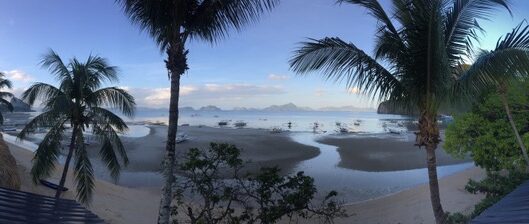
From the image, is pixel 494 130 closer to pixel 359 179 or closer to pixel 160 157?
pixel 359 179

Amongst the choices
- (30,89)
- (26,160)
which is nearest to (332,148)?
(26,160)

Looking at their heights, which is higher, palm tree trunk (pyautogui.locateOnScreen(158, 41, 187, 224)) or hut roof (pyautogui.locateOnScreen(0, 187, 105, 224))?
palm tree trunk (pyautogui.locateOnScreen(158, 41, 187, 224))

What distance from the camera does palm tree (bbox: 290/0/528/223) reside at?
7.86 m

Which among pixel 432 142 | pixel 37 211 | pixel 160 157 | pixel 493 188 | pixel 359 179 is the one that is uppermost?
pixel 432 142

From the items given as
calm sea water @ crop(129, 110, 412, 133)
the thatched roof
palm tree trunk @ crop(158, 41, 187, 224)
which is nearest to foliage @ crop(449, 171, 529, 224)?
palm tree trunk @ crop(158, 41, 187, 224)

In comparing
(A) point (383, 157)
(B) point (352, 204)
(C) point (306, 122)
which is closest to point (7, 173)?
A: (B) point (352, 204)

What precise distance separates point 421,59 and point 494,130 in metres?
6.15

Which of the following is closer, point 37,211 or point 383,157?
point 37,211

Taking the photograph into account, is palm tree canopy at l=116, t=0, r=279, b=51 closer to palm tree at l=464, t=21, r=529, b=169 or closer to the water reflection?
palm tree at l=464, t=21, r=529, b=169

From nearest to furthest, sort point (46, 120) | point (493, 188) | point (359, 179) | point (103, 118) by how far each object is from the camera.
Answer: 1. point (46, 120)
2. point (493, 188)
3. point (103, 118)
4. point (359, 179)

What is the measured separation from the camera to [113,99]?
1280 centimetres

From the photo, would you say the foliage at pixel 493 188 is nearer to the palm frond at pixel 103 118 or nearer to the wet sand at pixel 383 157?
the palm frond at pixel 103 118


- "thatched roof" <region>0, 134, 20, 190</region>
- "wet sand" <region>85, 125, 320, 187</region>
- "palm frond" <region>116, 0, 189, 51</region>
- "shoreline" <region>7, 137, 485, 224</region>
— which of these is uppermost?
"palm frond" <region>116, 0, 189, 51</region>

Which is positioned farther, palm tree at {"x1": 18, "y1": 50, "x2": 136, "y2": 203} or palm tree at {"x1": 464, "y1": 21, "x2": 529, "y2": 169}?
palm tree at {"x1": 18, "y1": 50, "x2": 136, "y2": 203}
